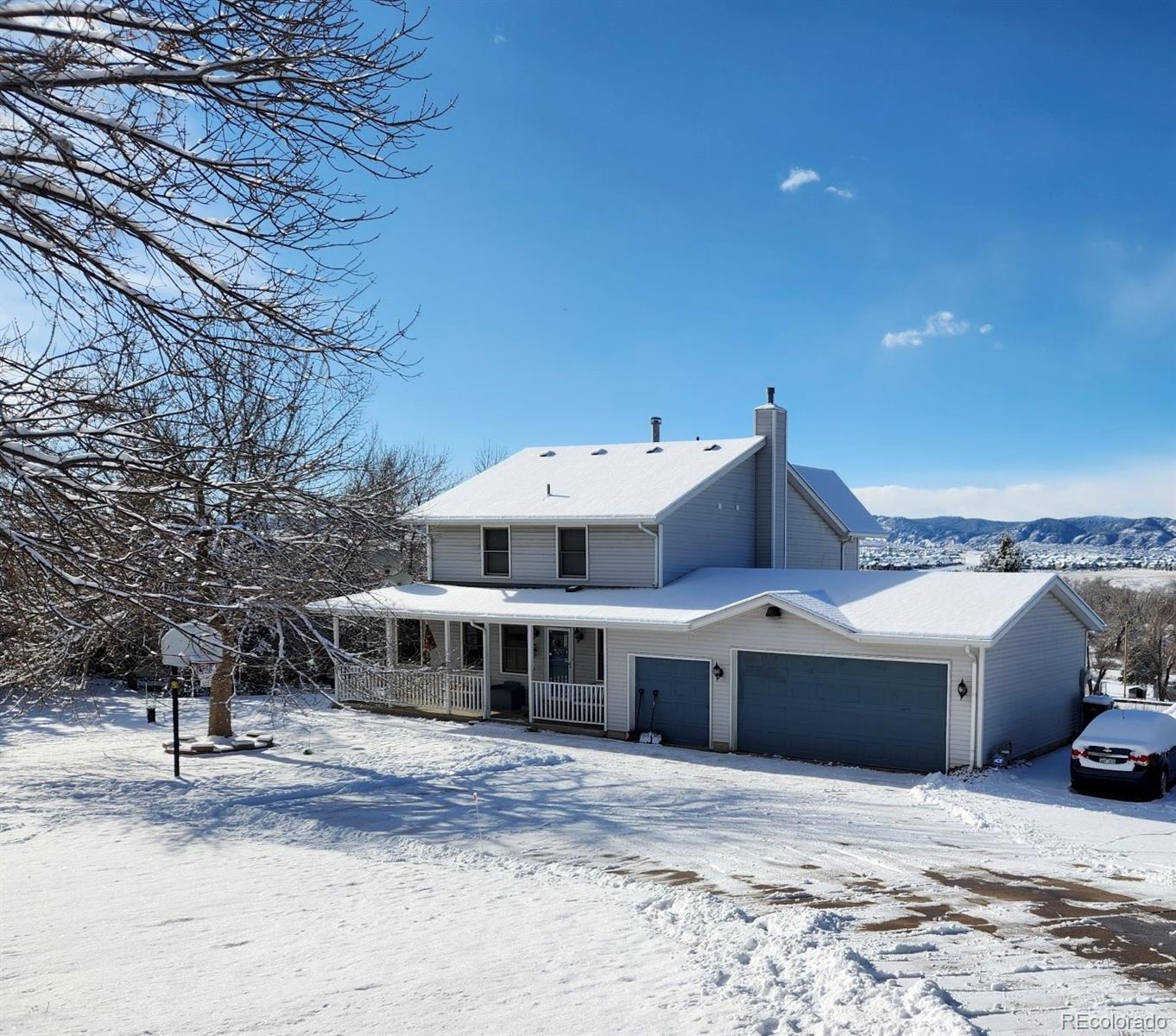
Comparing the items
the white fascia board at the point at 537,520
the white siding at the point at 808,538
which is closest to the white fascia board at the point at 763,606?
the white fascia board at the point at 537,520

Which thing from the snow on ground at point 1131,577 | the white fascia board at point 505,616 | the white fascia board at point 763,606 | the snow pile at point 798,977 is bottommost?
the snow on ground at point 1131,577

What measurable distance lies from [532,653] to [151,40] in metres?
17.2

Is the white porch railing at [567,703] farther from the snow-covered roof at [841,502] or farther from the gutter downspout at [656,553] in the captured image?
the snow-covered roof at [841,502]

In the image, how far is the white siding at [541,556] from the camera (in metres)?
20.8

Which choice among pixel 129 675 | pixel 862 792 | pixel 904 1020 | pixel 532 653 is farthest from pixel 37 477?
pixel 129 675

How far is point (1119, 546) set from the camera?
173875 mm

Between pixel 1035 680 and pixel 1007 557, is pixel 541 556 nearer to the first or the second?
pixel 1035 680

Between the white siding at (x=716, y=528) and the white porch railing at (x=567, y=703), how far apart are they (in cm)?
321

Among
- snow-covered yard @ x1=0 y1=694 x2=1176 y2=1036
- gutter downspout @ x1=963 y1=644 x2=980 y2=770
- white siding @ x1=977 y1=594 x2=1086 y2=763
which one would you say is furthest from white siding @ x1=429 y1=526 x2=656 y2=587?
white siding @ x1=977 y1=594 x2=1086 y2=763

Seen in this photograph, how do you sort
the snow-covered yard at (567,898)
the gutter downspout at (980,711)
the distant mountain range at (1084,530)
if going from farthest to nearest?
1. the distant mountain range at (1084,530)
2. the gutter downspout at (980,711)
3. the snow-covered yard at (567,898)

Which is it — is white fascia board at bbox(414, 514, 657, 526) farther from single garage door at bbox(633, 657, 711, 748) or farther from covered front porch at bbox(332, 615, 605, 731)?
single garage door at bbox(633, 657, 711, 748)

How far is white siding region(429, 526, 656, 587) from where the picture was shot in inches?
819

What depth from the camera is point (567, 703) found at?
19.6m

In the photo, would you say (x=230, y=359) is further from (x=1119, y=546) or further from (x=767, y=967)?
(x=1119, y=546)
